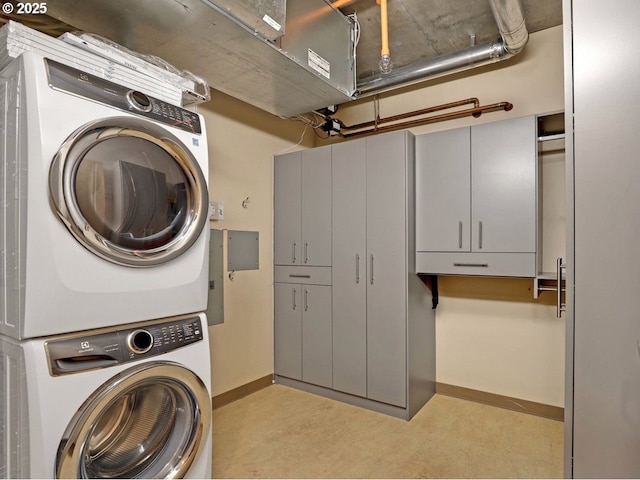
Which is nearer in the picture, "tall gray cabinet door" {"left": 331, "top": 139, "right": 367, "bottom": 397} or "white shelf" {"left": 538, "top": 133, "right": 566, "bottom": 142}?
"white shelf" {"left": 538, "top": 133, "right": 566, "bottom": 142}

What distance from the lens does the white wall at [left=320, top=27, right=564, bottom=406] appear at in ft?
8.91

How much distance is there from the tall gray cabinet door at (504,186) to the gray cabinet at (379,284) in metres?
0.47

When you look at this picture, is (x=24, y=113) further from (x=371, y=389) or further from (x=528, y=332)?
(x=528, y=332)

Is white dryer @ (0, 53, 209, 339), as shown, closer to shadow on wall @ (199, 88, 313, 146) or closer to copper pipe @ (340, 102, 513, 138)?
shadow on wall @ (199, 88, 313, 146)

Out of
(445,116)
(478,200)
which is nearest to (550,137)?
(478,200)

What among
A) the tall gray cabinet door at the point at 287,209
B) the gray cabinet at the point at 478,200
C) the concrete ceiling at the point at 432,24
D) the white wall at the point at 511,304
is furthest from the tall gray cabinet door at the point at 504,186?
the tall gray cabinet door at the point at 287,209

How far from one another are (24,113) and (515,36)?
2679mm

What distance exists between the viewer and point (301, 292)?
3.28 meters

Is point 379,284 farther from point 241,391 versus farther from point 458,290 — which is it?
point 241,391

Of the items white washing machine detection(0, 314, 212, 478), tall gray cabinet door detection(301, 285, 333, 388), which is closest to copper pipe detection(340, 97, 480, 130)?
tall gray cabinet door detection(301, 285, 333, 388)

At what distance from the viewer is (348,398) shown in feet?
9.80

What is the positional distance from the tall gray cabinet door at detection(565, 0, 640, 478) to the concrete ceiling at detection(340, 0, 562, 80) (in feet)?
4.41

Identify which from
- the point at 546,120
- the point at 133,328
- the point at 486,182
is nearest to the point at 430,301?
the point at 486,182

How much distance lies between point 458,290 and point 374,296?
75cm
